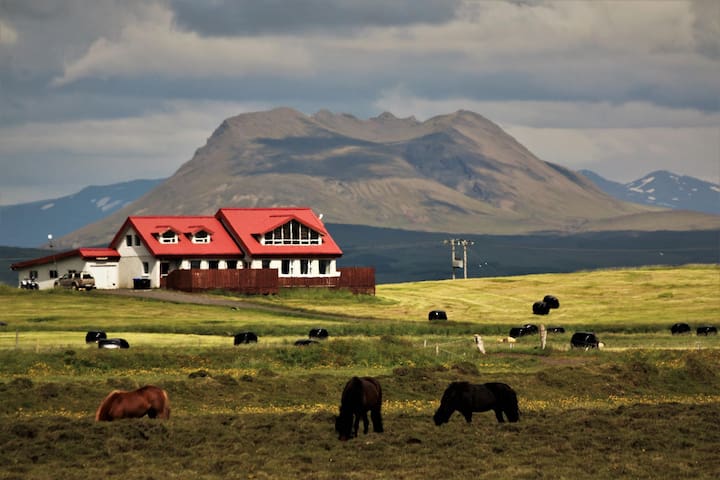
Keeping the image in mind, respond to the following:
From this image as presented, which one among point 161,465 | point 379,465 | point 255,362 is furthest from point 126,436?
point 255,362

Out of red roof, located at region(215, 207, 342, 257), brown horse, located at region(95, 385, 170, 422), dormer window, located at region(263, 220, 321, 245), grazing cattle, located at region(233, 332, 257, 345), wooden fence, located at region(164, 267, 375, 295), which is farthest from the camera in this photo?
dormer window, located at region(263, 220, 321, 245)

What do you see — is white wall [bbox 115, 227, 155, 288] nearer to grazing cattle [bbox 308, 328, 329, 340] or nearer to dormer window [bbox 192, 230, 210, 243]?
dormer window [bbox 192, 230, 210, 243]

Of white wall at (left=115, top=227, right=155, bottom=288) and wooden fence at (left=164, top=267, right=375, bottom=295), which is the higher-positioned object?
white wall at (left=115, top=227, right=155, bottom=288)

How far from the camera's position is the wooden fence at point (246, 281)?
130000 mm

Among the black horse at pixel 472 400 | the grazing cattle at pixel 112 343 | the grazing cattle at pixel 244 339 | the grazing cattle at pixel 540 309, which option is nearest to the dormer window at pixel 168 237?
the grazing cattle at pixel 540 309

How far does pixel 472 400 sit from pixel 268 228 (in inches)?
3903

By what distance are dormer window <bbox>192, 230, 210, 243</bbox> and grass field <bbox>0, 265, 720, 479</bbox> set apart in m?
25.3

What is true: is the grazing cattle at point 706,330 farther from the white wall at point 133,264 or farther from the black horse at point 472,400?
the white wall at point 133,264

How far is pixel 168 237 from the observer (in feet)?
455

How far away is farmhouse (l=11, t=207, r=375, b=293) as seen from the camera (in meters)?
133

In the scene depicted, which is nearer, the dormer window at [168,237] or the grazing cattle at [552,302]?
the grazing cattle at [552,302]

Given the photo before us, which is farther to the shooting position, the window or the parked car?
the window

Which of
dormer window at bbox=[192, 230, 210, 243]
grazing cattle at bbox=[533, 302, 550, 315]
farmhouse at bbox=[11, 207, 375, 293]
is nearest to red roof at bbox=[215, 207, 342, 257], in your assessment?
farmhouse at bbox=[11, 207, 375, 293]

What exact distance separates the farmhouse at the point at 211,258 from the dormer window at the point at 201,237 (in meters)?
0.11
